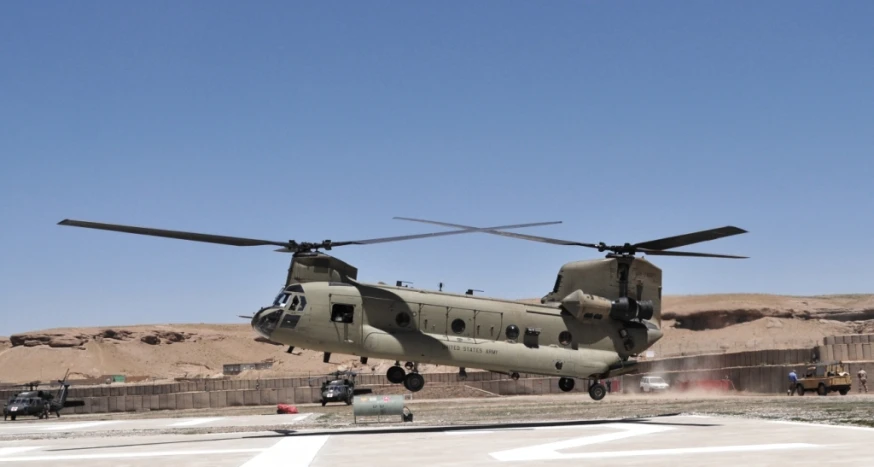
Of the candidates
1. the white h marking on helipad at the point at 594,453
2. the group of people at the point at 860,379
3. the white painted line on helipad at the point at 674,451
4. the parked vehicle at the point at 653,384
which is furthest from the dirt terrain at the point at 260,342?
the white painted line on helipad at the point at 674,451

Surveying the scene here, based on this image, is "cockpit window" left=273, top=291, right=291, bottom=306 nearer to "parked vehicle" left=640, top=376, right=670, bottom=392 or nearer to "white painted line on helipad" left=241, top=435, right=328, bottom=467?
"white painted line on helipad" left=241, top=435, right=328, bottom=467

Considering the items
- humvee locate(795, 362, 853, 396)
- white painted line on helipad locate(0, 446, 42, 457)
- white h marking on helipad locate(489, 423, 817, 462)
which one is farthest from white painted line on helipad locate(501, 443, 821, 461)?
humvee locate(795, 362, 853, 396)

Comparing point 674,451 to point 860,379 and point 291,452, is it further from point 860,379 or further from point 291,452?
point 860,379

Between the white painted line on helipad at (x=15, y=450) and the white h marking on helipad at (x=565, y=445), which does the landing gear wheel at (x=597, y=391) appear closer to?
the white h marking on helipad at (x=565, y=445)

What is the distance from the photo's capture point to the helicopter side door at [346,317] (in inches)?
1094

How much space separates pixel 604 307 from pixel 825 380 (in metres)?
18.7

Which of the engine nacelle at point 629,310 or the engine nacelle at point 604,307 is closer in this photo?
the engine nacelle at point 604,307

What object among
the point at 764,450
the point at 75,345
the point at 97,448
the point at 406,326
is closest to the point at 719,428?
the point at 764,450

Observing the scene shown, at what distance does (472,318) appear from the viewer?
29.2 m

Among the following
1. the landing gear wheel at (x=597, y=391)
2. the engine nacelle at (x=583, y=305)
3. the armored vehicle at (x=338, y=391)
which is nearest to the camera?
the engine nacelle at (x=583, y=305)

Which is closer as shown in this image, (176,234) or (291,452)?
(291,452)

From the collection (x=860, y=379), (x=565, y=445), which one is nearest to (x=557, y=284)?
(x=565, y=445)

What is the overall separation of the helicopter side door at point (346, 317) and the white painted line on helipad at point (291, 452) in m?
3.22

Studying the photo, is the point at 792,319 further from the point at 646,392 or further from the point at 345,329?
the point at 345,329
